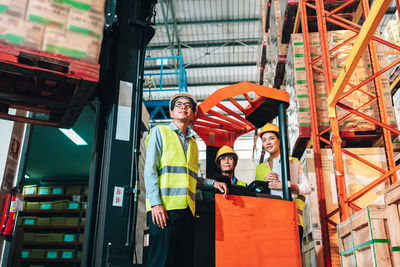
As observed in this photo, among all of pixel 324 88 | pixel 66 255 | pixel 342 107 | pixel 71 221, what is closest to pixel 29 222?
pixel 71 221

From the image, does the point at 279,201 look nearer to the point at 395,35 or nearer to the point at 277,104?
the point at 277,104

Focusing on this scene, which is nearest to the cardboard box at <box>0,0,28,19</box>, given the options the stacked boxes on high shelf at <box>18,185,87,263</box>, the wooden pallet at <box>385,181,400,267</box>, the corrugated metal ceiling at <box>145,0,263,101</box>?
the wooden pallet at <box>385,181,400,267</box>

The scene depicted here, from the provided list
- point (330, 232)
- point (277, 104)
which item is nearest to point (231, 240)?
point (277, 104)

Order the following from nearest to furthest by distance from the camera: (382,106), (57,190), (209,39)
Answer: (382,106) → (57,190) → (209,39)

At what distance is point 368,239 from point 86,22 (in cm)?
260

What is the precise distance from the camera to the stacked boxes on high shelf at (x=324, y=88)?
5.43 meters

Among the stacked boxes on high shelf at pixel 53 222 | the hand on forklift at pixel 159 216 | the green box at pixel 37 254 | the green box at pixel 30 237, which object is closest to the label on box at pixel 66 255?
the stacked boxes on high shelf at pixel 53 222

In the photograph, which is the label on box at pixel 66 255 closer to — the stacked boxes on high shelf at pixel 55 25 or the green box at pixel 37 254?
the green box at pixel 37 254

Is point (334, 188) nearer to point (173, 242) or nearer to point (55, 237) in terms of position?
point (173, 242)

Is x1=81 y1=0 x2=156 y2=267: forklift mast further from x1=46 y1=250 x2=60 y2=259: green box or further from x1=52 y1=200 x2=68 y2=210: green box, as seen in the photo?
x1=46 y1=250 x2=60 y2=259: green box

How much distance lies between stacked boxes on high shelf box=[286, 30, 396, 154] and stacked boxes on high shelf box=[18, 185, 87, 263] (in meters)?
6.44

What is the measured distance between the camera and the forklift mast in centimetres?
265

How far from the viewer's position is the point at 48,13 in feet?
8.32

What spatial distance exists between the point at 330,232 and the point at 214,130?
7.22ft
